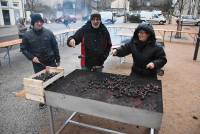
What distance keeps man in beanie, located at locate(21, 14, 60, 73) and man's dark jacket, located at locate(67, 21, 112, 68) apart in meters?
0.66

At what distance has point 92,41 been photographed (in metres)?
3.44

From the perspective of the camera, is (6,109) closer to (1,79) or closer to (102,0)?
(1,79)

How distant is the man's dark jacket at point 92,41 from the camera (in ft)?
11.2

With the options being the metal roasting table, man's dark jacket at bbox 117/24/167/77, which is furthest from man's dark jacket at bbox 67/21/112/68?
the metal roasting table

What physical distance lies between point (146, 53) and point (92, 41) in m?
1.00

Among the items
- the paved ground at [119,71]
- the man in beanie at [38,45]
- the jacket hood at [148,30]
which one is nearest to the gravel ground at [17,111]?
the paved ground at [119,71]

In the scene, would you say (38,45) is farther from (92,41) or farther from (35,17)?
(92,41)

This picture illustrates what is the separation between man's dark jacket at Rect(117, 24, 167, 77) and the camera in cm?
283

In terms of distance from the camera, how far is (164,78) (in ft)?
19.9

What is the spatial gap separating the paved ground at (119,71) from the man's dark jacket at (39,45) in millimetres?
1088

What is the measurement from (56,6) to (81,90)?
118 feet

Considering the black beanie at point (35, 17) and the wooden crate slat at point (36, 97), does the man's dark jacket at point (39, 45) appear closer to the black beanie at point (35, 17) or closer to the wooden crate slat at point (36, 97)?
the black beanie at point (35, 17)

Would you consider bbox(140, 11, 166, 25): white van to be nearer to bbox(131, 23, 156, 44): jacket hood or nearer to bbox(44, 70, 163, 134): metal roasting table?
bbox(131, 23, 156, 44): jacket hood

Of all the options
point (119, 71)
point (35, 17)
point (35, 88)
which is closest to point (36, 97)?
point (35, 88)
